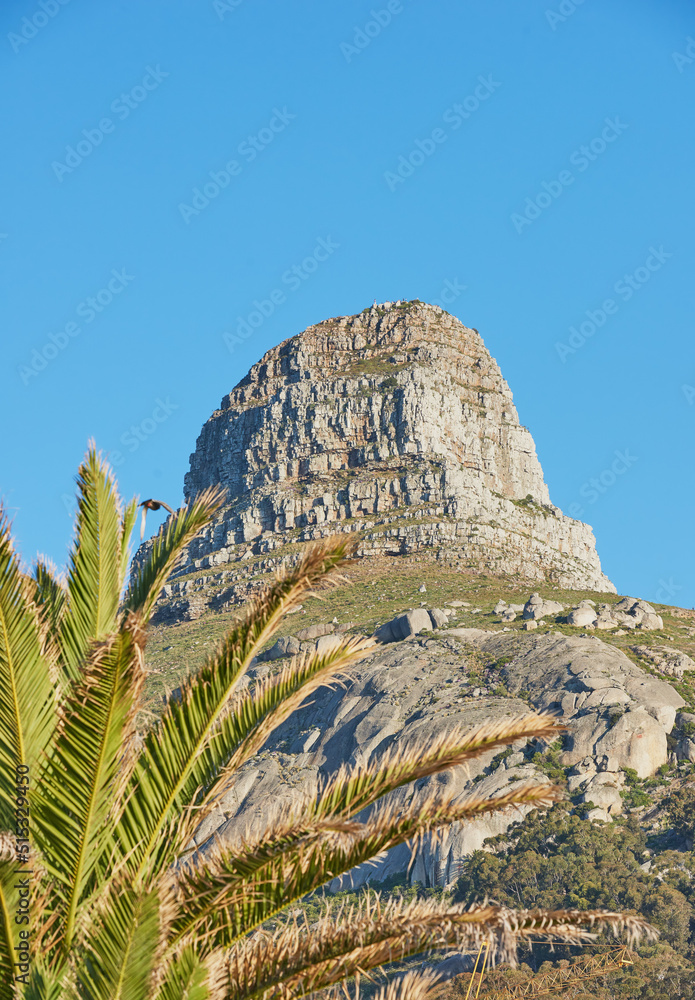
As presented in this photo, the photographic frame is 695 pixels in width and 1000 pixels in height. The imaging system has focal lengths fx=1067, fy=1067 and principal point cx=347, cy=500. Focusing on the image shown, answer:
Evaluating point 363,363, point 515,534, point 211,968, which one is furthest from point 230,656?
point 363,363

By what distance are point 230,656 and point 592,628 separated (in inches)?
3148

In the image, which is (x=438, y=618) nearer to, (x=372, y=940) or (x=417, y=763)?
(x=417, y=763)

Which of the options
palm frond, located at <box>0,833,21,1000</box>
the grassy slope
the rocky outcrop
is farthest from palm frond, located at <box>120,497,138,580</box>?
the grassy slope

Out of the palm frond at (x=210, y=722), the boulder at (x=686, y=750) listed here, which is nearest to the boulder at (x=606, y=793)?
the boulder at (x=686, y=750)

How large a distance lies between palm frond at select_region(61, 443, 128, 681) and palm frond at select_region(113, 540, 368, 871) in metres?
0.74

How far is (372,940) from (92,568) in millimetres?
2955

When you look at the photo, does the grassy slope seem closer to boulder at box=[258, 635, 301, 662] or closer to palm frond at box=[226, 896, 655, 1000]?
boulder at box=[258, 635, 301, 662]

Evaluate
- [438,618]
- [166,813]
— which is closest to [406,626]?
[438,618]

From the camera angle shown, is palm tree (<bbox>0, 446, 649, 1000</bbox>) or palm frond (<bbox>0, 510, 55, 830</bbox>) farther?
palm frond (<bbox>0, 510, 55, 830</bbox>)

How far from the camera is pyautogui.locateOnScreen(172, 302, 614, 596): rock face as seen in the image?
390 feet

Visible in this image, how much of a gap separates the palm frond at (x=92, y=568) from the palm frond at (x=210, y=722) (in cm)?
74

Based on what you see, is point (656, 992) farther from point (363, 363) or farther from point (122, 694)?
point (363, 363)

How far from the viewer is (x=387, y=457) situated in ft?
431

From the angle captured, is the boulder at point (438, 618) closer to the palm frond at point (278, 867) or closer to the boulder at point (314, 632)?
the boulder at point (314, 632)
